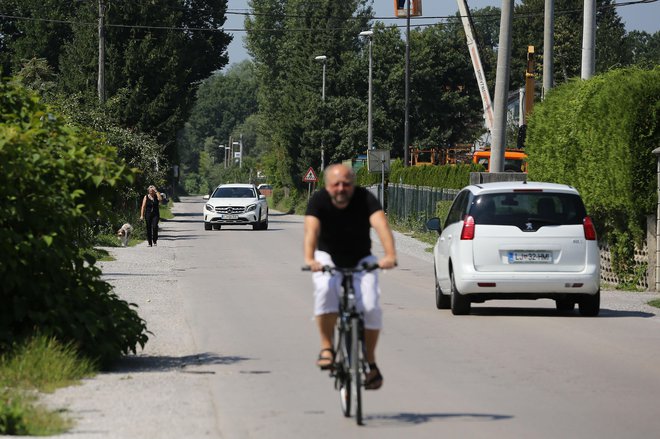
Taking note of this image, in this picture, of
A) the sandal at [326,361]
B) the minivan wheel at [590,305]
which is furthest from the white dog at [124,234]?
the sandal at [326,361]

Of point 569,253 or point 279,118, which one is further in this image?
point 279,118

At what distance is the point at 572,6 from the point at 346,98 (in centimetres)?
2014

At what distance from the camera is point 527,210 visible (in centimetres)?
1805

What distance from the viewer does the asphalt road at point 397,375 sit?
9.44 metres

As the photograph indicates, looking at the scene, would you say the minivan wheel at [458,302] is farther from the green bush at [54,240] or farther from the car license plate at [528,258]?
the green bush at [54,240]

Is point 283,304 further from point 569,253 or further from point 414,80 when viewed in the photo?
point 414,80

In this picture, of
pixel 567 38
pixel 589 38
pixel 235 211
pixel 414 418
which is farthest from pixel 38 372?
pixel 567 38

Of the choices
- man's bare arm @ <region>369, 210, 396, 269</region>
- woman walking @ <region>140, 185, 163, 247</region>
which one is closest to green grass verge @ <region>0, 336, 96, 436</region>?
man's bare arm @ <region>369, 210, 396, 269</region>

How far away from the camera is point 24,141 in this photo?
458 inches

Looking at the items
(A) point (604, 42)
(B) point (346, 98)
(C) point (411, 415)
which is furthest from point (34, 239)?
(A) point (604, 42)

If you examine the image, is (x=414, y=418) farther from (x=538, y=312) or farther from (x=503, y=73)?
(x=503, y=73)

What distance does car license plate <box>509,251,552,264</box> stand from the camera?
17.7 metres

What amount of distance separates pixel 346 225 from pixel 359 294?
0.48 metres

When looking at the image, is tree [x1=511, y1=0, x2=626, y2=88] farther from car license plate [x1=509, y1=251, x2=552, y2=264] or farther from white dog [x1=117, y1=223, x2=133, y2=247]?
car license plate [x1=509, y1=251, x2=552, y2=264]
